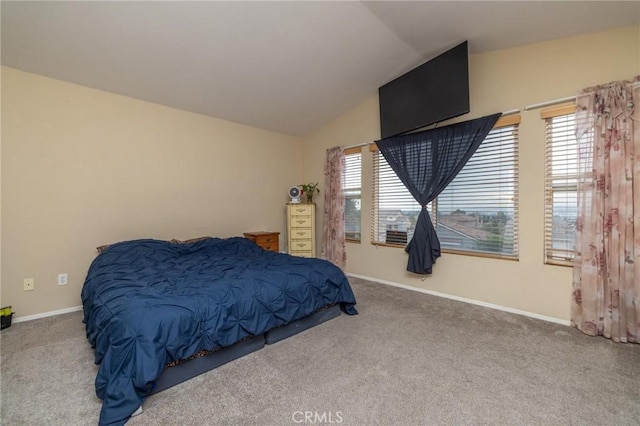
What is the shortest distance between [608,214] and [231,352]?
10.5ft

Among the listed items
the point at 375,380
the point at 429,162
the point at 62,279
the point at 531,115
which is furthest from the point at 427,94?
the point at 62,279

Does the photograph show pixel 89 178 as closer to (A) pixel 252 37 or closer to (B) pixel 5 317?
(B) pixel 5 317

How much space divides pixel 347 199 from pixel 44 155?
3.68m

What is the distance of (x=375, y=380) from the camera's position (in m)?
1.76

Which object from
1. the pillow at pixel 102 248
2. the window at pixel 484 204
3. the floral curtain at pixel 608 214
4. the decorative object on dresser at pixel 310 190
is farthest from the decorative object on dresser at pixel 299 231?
the floral curtain at pixel 608 214

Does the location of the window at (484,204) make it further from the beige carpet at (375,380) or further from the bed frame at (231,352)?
the bed frame at (231,352)

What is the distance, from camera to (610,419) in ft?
4.71

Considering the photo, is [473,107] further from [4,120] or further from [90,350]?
[4,120]

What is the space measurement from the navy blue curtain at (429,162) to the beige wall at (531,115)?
190 millimetres

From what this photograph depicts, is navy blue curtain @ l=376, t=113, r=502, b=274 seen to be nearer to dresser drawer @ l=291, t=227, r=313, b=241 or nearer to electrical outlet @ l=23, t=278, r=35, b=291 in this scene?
dresser drawer @ l=291, t=227, r=313, b=241

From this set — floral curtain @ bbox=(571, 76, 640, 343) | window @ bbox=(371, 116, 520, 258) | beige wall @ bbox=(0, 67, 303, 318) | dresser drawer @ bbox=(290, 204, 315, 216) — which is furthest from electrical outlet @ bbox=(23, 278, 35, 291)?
floral curtain @ bbox=(571, 76, 640, 343)

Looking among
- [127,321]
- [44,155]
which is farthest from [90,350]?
[44,155]

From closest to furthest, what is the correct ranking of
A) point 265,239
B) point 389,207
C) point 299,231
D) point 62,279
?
point 62,279 < point 389,207 < point 265,239 < point 299,231

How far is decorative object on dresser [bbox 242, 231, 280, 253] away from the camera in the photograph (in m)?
4.12
